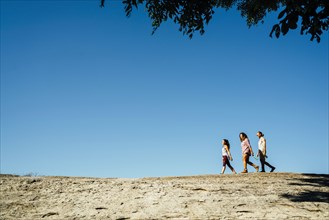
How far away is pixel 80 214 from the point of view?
566 cm

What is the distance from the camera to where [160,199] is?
20.5ft

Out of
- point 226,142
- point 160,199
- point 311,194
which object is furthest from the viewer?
point 226,142

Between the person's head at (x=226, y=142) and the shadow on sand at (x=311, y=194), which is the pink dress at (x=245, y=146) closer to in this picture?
the person's head at (x=226, y=142)

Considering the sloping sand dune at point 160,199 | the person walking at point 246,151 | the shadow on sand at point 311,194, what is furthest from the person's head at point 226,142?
the sloping sand dune at point 160,199

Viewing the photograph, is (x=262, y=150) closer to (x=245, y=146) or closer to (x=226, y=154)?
(x=245, y=146)

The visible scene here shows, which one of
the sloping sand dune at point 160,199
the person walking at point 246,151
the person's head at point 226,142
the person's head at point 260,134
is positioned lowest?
the sloping sand dune at point 160,199

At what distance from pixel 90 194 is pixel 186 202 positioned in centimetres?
232

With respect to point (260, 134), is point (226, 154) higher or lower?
lower

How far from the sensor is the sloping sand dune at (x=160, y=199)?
556 centimetres

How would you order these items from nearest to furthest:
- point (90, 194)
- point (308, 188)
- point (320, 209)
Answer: point (320, 209) < point (90, 194) < point (308, 188)

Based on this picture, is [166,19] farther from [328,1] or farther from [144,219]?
[144,219]

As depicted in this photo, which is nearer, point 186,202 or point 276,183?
point 186,202

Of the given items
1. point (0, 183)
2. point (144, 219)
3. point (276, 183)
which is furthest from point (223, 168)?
point (0, 183)

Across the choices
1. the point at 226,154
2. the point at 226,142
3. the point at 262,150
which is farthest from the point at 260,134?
the point at 226,154
